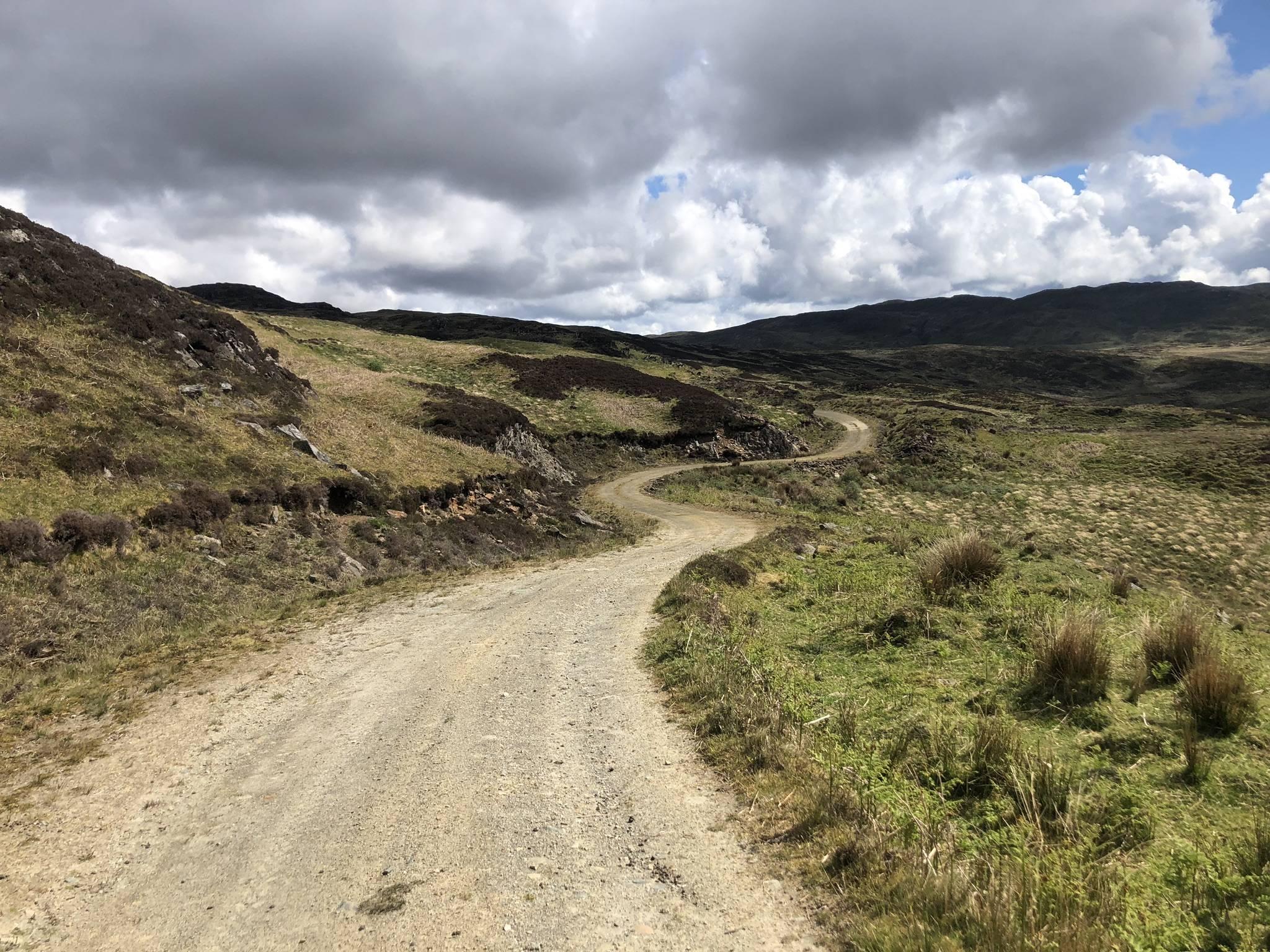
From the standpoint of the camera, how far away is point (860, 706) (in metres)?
7.91

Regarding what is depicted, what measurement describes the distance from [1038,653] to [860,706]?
2.50m

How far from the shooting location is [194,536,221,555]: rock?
1504 centimetres

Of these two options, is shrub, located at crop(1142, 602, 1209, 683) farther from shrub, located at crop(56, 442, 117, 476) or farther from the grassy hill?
shrub, located at crop(56, 442, 117, 476)

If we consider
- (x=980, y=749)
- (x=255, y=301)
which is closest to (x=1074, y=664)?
(x=980, y=749)

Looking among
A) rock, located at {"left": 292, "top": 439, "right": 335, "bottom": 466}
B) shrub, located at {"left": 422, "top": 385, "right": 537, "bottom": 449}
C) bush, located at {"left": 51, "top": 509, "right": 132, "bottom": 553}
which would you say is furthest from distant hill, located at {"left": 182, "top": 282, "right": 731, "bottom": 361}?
bush, located at {"left": 51, "top": 509, "right": 132, "bottom": 553}

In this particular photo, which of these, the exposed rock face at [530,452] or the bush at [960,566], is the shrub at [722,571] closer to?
the bush at [960,566]

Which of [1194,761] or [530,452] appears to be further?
[530,452]

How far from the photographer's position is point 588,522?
1119 inches

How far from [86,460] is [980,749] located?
20163mm

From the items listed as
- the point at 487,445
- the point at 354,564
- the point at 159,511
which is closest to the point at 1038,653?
the point at 354,564

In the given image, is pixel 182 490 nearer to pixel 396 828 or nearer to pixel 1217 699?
pixel 396 828

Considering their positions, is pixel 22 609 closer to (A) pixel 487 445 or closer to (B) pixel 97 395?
(B) pixel 97 395

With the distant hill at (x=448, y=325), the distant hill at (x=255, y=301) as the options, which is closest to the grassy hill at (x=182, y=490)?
the distant hill at (x=448, y=325)

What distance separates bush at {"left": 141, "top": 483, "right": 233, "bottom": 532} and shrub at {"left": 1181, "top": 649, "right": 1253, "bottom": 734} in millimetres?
18990
